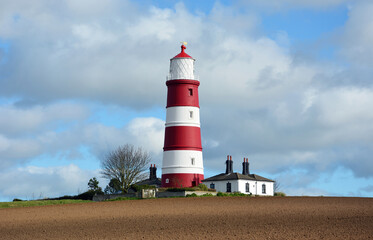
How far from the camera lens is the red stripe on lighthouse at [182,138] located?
49.0m

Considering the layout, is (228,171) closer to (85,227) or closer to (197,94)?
(197,94)

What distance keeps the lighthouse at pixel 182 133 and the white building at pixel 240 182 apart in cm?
1436

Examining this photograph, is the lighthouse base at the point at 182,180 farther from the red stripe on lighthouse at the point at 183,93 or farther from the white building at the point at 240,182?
the white building at the point at 240,182

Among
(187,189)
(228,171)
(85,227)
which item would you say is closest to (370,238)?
(85,227)

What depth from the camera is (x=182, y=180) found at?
4906cm

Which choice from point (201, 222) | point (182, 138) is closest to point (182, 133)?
point (182, 138)

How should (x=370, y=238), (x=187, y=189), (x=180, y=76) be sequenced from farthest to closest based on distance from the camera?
1. (x=180, y=76)
2. (x=187, y=189)
3. (x=370, y=238)

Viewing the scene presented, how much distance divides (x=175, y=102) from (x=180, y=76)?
7.96 ft

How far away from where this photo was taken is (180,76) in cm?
5019

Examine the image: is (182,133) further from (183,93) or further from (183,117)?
(183,93)

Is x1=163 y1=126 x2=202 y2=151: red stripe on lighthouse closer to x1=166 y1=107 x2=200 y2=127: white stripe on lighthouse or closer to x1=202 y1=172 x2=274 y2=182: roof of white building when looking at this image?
x1=166 y1=107 x2=200 y2=127: white stripe on lighthouse

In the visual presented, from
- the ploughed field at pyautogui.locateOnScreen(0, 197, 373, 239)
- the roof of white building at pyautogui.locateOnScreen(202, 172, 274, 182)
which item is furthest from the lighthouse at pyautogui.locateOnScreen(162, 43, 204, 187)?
the roof of white building at pyautogui.locateOnScreen(202, 172, 274, 182)

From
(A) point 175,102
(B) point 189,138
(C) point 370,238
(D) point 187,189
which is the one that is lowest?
(C) point 370,238

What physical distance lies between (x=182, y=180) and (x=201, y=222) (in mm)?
23139
